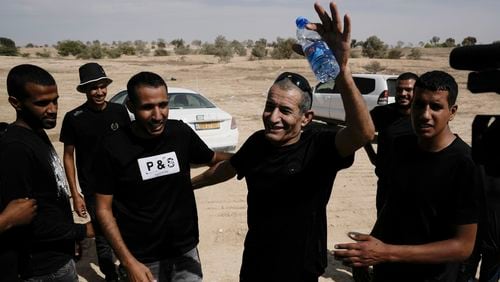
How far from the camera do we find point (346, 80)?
74.7 inches

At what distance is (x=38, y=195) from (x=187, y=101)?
713cm

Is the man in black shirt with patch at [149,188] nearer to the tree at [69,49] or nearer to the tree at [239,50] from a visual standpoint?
the tree at [239,50]

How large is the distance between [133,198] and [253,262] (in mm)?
900

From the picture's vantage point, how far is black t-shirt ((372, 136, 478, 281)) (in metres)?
2.10

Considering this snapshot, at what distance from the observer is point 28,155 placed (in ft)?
7.46

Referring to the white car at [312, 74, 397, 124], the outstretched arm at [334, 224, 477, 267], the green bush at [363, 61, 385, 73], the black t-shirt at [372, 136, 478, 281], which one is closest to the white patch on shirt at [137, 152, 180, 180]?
the outstretched arm at [334, 224, 477, 267]

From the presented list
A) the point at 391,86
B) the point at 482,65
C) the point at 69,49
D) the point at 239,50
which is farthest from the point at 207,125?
the point at 69,49

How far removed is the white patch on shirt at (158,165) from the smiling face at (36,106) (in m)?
0.60

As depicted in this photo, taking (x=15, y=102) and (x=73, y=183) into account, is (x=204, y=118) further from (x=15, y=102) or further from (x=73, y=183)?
(x=15, y=102)

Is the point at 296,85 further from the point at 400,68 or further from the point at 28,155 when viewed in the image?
the point at 400,68

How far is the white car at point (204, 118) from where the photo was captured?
8609 millimetres

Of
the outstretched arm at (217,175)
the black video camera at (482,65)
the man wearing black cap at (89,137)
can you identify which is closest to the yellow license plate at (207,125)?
the man wearing black cap at (89,137)

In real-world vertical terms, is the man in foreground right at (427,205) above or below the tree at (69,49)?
below

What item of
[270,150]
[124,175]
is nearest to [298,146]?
[270,150]
